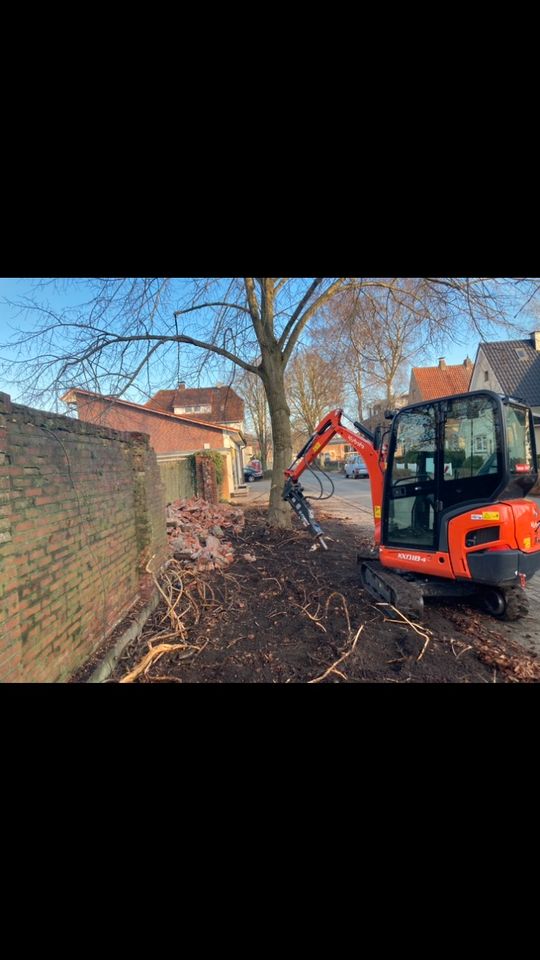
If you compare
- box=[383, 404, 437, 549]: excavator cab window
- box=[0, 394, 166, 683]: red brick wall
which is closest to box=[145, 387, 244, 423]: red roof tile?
box=[0, 394, 166, 683]: red brick wall

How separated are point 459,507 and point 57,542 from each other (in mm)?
3770

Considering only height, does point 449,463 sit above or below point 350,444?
below

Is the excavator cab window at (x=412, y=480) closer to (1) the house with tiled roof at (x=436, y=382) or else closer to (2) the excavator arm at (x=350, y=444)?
(2) the excavator arm at (x=350, y=444)

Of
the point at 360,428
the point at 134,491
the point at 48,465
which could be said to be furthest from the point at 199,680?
the point at 360,428

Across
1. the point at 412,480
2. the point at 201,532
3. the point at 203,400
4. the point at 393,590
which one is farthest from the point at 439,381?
the point at 393,590

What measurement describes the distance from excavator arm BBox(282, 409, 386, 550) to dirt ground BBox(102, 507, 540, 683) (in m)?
1.24

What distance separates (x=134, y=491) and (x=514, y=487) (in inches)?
167

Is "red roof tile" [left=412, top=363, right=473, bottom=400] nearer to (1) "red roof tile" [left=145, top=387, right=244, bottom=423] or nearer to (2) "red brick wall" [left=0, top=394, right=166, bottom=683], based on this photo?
(1) "red roof tile" [left=145, top=387, right=244, bottom=423]

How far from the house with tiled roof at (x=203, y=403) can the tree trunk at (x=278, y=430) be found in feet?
3.81

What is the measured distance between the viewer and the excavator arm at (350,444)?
572 cm

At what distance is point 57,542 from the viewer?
2871mm

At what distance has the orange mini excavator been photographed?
4129 mm

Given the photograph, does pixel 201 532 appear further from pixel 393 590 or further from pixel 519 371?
pixel 519 371

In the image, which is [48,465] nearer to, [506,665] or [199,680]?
[199,680]
